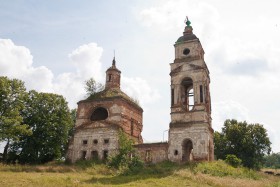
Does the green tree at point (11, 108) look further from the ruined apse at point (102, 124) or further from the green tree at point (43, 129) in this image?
the ruined apse at point (102, 124)

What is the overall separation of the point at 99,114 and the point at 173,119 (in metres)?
8.63

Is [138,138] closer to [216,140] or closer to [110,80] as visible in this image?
[110,80]

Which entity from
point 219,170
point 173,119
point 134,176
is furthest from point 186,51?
point 134,176

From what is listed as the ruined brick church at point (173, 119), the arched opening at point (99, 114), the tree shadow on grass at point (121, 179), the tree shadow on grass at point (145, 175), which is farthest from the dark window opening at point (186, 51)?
the tree shadow on grass at point (121, 179)

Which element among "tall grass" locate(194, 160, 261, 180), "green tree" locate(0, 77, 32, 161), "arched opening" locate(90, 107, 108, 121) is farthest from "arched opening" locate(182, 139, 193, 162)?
"green tree" locate(0, 77, 32, 161)

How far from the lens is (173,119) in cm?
2678

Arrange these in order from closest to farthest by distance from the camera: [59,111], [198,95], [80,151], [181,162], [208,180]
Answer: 1. [208,180]
2. [181,162]
3. [198,95]
4. [80,151]
5. [59,111]

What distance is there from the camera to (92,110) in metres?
30.6

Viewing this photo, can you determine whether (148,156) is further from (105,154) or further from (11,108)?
(11,108)

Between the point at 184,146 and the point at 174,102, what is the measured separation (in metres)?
3.99

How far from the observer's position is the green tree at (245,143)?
3944 cm

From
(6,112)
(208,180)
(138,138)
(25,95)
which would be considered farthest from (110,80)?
(208,180)

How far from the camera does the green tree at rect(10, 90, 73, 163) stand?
29.0 m

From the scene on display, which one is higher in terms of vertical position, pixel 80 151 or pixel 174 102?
pixel 174 102
